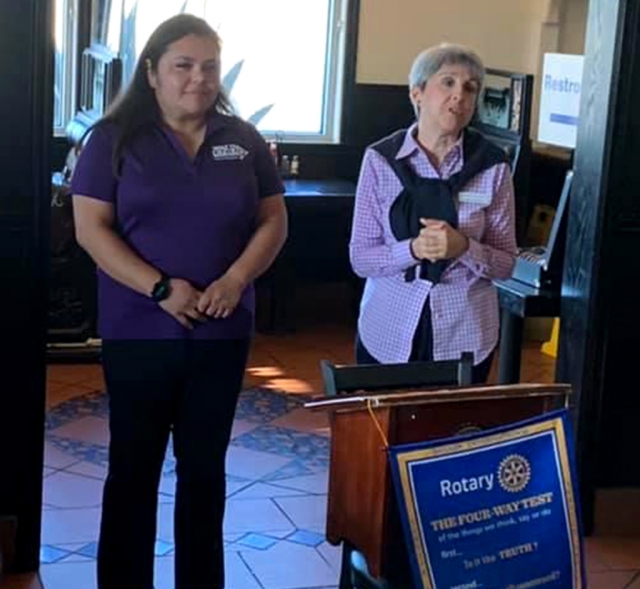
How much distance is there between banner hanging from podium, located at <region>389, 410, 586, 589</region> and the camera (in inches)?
88.1

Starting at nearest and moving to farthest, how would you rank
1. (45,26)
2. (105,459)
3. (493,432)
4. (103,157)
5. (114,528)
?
1. (493,432)
2. (103,157)
3. (114,528)
4. (45,26)
5. (105,459)

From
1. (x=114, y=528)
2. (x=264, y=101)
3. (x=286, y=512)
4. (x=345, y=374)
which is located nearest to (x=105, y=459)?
(x=286, y=512)

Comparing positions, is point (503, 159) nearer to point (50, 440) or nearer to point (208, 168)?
point (208, 168)

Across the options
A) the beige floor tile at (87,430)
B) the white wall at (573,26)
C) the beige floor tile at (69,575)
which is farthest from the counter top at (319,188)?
the beige floor tile at (69,575)

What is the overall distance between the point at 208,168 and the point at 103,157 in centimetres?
22

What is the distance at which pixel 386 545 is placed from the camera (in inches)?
92.0

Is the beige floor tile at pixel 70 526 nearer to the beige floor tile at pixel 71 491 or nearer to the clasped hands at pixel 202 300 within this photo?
the beige floor tile at pixel 71 491

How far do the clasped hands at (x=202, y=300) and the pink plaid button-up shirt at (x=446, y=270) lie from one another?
0.41 meters

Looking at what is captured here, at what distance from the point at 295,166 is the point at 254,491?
262 centimetres

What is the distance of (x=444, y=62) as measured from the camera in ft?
9.74

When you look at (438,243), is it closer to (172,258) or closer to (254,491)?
(172,258)

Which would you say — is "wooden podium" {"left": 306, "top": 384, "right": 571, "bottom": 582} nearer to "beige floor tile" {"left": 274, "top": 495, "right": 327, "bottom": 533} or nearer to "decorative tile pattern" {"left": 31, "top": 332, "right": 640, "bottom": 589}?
"decorative tile pattern" {"left": 31, "top": 332, "right": 640, "bottom": 589}

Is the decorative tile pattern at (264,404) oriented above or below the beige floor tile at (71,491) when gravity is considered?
above

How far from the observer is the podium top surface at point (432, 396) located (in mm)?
→ 2281
